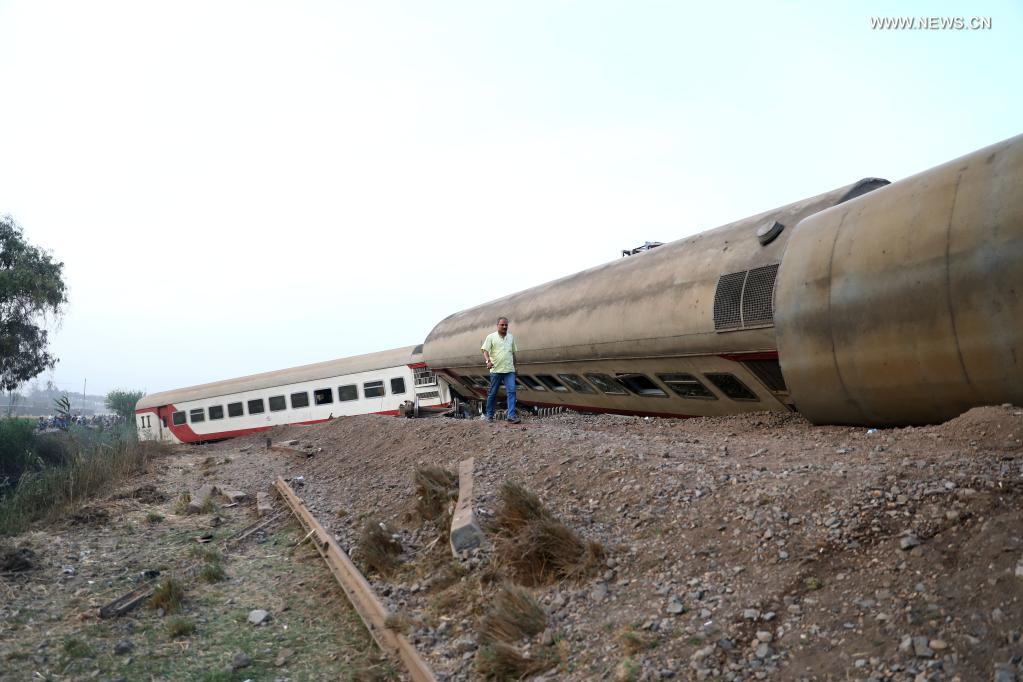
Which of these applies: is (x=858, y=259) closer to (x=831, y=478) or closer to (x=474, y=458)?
(x=831, y=478)

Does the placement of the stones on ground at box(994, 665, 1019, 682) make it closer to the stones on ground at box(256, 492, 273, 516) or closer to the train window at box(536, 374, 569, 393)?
the stones on ground at box(256, 492, 273, 516)

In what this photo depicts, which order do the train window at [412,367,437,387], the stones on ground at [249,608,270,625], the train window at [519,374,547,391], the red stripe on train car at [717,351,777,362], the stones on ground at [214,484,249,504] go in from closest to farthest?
1. the stones on ground at [249,608,270,625]
2. the red stripe on train car at [717,351,777,362]
3. the stones on ground at [214,484,249,504]
4. the train window at [519,374,547,391]
5. the train window at [412,367,437,387]

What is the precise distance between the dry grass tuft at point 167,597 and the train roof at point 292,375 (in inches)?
657

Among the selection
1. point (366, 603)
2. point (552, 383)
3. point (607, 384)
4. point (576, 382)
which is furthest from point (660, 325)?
Answer: point (366, 603)

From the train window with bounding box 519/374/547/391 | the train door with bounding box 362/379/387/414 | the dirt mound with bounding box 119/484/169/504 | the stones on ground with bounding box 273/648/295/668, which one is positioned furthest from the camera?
the train door with bounding box 362/379/387/414

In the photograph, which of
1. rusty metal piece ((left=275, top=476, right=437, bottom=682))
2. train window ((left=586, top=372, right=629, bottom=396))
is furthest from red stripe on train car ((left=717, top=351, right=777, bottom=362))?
rusty metal piece ((left=275, top=476, right=437, bottom=682))

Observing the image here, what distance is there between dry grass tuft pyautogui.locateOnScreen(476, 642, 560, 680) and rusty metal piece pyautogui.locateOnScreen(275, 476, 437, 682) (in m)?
0.33

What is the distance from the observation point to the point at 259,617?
6594 mm

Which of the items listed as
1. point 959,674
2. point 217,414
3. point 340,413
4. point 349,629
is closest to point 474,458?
point 349,629

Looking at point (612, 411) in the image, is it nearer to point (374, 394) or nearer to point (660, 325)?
point (660, 325)

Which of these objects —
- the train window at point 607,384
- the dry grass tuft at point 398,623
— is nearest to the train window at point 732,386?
the train window at point 607,384

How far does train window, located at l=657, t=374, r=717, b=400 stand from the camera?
10336 millimetres

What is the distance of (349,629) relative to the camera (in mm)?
6086

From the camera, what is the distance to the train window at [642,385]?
11.5m
